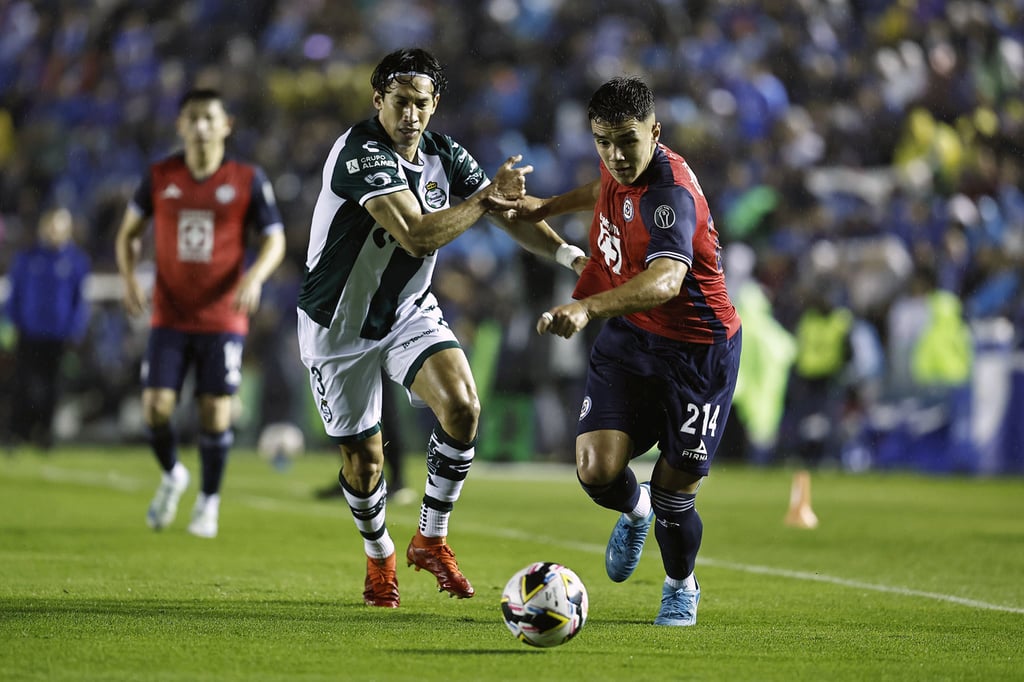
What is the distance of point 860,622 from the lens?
6.22 metres

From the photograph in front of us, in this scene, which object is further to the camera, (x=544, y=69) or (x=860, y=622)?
(x=544, y=69)

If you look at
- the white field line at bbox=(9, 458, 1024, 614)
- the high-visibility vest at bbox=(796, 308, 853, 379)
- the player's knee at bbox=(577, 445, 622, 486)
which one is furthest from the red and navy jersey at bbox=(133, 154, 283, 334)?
the high-visibility vest at bbox=(796, 308, 853, 379)

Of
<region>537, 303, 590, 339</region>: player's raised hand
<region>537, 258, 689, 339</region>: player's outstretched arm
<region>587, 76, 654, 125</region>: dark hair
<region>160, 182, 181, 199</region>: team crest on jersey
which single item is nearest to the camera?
<region>537, 303, 590, 339</region>: player's raised hand

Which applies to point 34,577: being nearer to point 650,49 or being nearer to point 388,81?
point 388,81

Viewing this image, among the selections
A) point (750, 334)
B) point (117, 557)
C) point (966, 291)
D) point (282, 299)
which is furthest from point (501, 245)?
point (117, 557)

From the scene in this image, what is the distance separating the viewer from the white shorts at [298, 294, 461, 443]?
6.55 m

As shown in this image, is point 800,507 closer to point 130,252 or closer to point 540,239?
point 540,239

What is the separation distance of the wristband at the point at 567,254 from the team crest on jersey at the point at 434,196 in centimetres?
58

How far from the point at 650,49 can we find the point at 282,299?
22.1ft

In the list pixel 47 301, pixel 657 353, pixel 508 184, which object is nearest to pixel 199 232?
pixel 508 184

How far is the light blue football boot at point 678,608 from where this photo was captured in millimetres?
5988

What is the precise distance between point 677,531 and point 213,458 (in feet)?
14.2

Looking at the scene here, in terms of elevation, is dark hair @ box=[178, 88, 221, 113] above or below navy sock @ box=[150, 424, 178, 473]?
above

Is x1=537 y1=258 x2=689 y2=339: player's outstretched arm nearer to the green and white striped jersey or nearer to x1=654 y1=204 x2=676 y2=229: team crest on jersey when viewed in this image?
x1=654 y1=204 x2=676 y2=229: team crest on jersey
